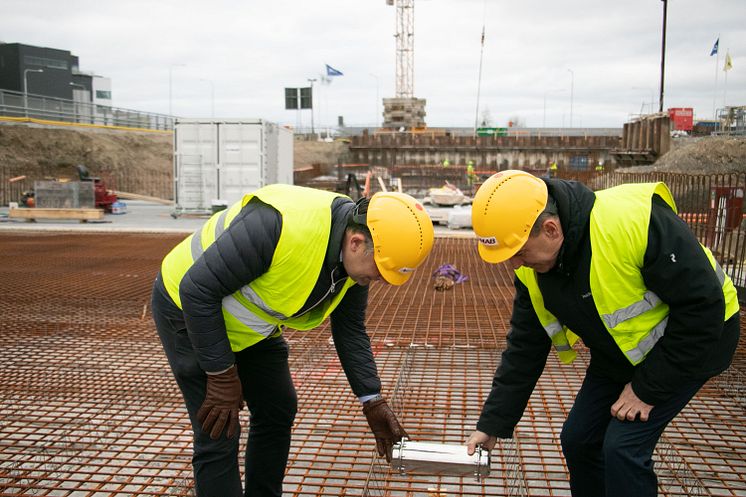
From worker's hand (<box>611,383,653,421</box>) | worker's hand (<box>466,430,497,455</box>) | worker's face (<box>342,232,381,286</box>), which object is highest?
worker's face (<box>342,232,381,286</box>)

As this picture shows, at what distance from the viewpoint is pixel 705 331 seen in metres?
1.97

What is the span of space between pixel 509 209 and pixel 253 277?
2.94 feet

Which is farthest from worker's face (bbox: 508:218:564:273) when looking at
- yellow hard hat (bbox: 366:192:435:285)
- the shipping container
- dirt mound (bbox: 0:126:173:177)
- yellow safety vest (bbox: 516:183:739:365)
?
dirt mound (bbox: 0:126:173:177)

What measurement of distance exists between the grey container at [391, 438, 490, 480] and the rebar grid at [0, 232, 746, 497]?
49 centimetres

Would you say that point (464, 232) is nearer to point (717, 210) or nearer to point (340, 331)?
point (717, 210)

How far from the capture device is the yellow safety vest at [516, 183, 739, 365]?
79.6 inches

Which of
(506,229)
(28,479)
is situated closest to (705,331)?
(506,229)

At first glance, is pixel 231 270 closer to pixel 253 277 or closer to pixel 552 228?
pixel 253 277

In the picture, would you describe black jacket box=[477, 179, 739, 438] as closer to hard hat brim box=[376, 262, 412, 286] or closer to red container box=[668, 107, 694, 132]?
hard hat brim box=[376, 262, 412, 286]

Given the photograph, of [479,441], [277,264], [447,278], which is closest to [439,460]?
[479,441]

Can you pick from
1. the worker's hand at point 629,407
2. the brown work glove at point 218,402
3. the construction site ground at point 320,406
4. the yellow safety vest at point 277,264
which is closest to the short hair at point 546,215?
the worker's hand at point 629,407

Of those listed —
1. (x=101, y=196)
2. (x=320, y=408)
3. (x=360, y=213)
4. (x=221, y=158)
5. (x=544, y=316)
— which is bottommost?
(x=320, y=408)

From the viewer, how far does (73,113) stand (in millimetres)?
28969

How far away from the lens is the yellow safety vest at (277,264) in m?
2.26
